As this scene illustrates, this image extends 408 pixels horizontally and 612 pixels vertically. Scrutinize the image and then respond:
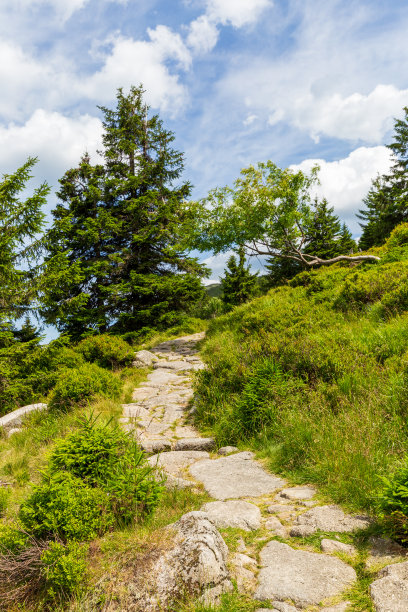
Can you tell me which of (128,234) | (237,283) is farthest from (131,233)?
(237,283)

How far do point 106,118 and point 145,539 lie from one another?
25318mm

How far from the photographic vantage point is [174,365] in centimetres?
1184

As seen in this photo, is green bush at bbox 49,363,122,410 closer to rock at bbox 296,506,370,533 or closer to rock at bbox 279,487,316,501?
rock at bbox 279,487,316,501

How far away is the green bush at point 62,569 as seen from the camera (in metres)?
2.44

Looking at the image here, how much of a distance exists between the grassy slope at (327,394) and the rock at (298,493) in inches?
5.8

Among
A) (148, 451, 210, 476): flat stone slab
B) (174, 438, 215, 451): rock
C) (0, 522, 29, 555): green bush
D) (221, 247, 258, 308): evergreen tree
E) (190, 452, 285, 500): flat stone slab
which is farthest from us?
(221, 247, 258, 308): evergreen tree

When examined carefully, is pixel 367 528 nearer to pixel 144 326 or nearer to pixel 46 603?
pixel 46 603

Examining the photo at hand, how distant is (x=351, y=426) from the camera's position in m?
4.29

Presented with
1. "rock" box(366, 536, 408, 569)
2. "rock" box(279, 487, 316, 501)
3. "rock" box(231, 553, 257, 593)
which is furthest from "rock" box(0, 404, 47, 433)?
"rock" box(366, 536, 408, 569)

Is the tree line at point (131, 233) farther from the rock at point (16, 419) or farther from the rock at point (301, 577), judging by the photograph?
the rock at point (301, 577)

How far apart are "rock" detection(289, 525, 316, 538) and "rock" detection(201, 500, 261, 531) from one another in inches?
13.4

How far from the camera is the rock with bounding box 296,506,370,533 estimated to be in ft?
9.66

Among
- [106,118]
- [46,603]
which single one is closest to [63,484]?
[46,603]

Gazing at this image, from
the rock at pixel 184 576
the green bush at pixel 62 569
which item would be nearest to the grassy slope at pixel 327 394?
the rock at pixel 184 576
